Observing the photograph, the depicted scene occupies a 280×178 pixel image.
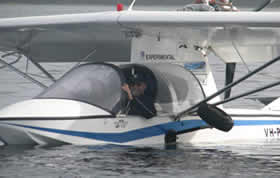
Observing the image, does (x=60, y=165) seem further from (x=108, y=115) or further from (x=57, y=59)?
(x=57, y=59)

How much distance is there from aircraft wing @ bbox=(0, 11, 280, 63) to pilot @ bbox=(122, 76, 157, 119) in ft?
3.09

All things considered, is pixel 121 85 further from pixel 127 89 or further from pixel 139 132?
pixel 139 132

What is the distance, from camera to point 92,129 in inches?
490

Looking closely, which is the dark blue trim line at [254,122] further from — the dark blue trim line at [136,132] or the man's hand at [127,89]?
the man's hand at [127,89]

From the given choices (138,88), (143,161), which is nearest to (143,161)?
(143,161)

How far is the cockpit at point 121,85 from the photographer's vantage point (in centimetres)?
1248

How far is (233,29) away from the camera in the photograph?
42.2 ft

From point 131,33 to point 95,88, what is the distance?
5.26ft

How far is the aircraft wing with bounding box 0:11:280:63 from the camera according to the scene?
12.2m

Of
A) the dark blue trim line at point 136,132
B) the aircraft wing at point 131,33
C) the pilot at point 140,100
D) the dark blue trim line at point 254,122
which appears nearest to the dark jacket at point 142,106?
the pilot at point 140,100

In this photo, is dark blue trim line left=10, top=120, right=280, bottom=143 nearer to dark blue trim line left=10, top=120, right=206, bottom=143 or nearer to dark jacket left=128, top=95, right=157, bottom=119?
dark blue trim line left=10, top=120, right=206, bottom=143

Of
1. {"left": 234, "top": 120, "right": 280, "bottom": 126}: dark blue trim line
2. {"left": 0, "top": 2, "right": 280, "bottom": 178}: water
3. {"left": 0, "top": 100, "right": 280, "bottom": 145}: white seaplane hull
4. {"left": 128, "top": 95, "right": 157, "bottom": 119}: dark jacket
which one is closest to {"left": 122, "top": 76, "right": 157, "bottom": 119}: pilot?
{"left": 128, "top": 95, "right": 157, "bottom": 119}: dark jacket

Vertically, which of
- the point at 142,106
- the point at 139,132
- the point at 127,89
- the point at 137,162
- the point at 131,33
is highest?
the point at 131,33

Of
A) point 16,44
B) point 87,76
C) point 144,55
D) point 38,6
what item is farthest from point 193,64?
point 38,6
